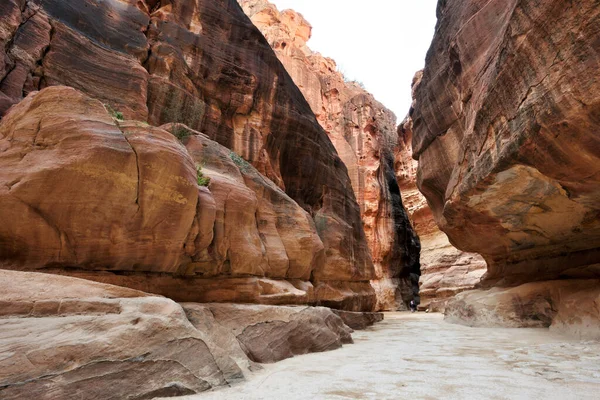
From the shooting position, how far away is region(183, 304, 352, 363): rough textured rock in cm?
531

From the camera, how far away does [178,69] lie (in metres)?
12.5

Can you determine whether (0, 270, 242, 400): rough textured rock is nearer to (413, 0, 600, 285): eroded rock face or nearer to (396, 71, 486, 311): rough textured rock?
(413, 0, 600, 285): eroded rock face

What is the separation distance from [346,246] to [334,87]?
2699cm

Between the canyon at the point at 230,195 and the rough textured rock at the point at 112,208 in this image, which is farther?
the rough textured rock at the point at 112,208

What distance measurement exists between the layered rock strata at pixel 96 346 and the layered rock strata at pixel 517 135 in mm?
6393

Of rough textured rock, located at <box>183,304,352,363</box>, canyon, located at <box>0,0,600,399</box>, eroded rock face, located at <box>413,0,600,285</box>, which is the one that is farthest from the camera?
eroded rock face, located at <box>413,0,600,285</box>

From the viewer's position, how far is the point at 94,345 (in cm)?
311

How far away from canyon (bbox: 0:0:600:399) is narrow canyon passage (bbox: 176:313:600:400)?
0.47 feet

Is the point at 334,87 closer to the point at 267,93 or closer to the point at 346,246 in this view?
the point at 267,93

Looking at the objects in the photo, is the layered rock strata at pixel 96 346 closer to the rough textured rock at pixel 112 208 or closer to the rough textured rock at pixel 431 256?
the rough textured rock at pixel 112 208

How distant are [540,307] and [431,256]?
1928cm

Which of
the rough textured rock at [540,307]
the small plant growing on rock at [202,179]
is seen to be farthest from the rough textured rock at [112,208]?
the rough textured rock at [540,307]

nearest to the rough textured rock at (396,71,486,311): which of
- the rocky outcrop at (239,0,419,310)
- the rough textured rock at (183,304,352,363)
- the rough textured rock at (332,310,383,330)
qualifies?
Answer: the rocky outcrop at (239,0,419,310)

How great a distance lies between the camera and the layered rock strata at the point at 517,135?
568cm
